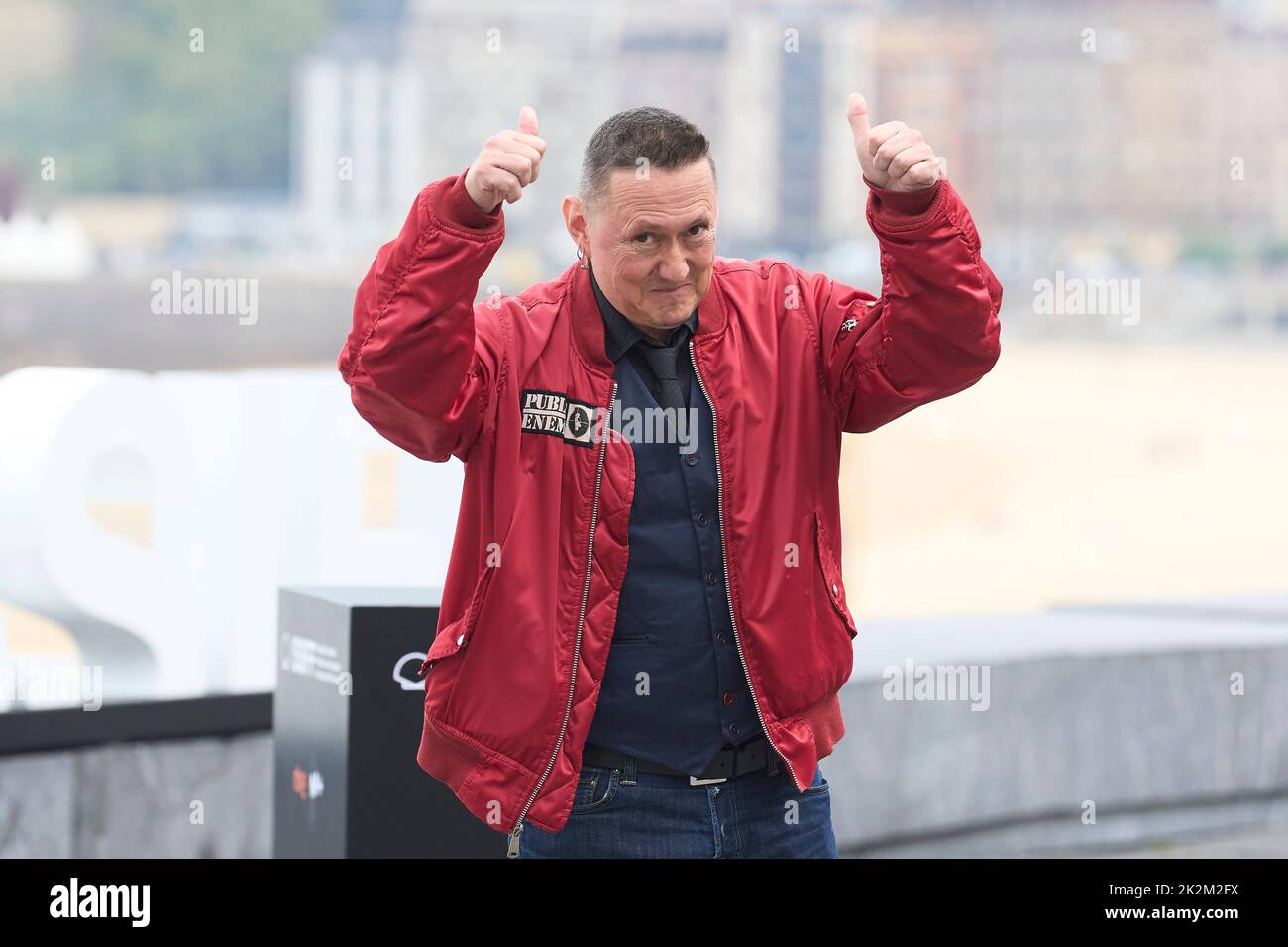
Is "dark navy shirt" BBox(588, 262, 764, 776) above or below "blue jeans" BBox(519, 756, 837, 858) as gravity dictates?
above

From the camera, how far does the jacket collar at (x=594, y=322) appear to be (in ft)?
9.23

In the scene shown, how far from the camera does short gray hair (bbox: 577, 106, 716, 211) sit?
2707 millimetres

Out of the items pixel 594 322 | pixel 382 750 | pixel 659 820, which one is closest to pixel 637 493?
pixel 594 322

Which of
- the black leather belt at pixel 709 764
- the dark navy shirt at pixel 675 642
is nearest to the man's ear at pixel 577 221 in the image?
the dark navy shirt at pixel 675 642

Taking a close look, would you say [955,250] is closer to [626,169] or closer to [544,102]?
[626,169]

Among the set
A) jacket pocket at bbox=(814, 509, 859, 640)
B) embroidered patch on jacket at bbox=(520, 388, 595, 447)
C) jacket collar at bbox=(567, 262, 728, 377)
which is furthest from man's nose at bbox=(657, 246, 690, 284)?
jacket pocket at bbox=(814, 509, 859, 640)

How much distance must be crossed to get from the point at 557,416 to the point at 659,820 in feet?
2.19

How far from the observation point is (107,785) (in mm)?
5605

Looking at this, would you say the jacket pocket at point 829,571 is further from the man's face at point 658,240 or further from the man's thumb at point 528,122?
the man's thumb at point 528,122

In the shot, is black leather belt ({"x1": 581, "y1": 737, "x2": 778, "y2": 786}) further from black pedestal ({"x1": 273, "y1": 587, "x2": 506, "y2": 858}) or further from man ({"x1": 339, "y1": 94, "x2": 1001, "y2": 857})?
black pedestal ({"x1": 273, "y1": 587, "x2": 506, "y2": 858})

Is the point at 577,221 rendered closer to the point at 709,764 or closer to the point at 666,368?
the point at 666,368

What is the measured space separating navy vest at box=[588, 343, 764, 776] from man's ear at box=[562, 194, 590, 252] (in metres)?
0.45
